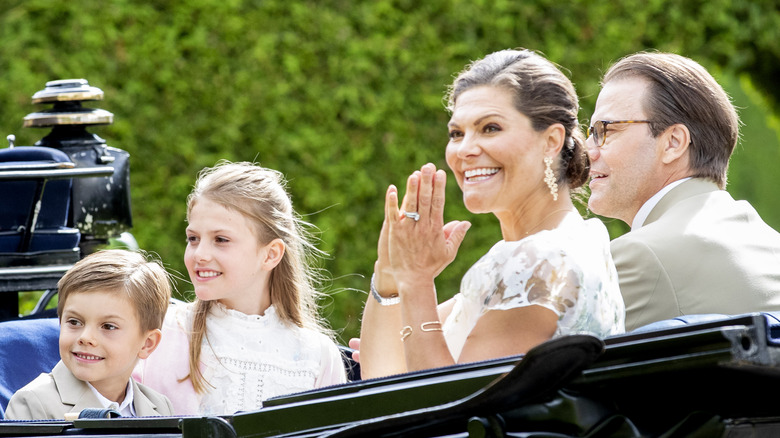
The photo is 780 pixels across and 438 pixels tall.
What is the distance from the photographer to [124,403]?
8.44 ft

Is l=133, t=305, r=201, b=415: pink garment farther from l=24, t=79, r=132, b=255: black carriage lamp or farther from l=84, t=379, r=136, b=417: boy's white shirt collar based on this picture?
l=24, t=79, r=132, b=255: black carriage lamp

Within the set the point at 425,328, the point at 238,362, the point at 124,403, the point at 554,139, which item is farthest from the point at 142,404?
the point at 554,139

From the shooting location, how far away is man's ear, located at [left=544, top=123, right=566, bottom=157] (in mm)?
2443

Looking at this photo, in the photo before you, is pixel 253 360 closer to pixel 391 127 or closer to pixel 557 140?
pixel 557 140

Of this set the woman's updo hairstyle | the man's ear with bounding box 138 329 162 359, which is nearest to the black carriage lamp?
the man's ear with bounding box 138 329 162 359

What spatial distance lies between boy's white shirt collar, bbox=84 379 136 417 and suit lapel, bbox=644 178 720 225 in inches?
65.7

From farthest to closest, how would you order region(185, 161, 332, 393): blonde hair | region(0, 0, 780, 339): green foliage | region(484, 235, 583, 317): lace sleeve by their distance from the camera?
1. region(0, 0, 780, 339): green foliage
2. region(185, 161, 332, 393): blonde hair
3. region(484, 235, 583, 317): lace sleeve

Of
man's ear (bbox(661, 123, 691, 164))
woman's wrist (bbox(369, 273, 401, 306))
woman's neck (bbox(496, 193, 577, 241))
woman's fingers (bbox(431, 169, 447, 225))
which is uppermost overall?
man's ear (bbox(661, 123, 691, 164))

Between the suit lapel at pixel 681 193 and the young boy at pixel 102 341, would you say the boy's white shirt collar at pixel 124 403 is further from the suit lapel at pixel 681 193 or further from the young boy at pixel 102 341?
the suit lapel at pixel 681 193

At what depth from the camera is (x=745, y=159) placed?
680 centimetres

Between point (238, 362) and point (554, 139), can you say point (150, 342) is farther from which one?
point (554, 139)

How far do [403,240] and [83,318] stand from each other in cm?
95

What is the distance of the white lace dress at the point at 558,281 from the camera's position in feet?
7.04

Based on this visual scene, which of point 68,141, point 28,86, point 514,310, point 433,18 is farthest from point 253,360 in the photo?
point 433,18
